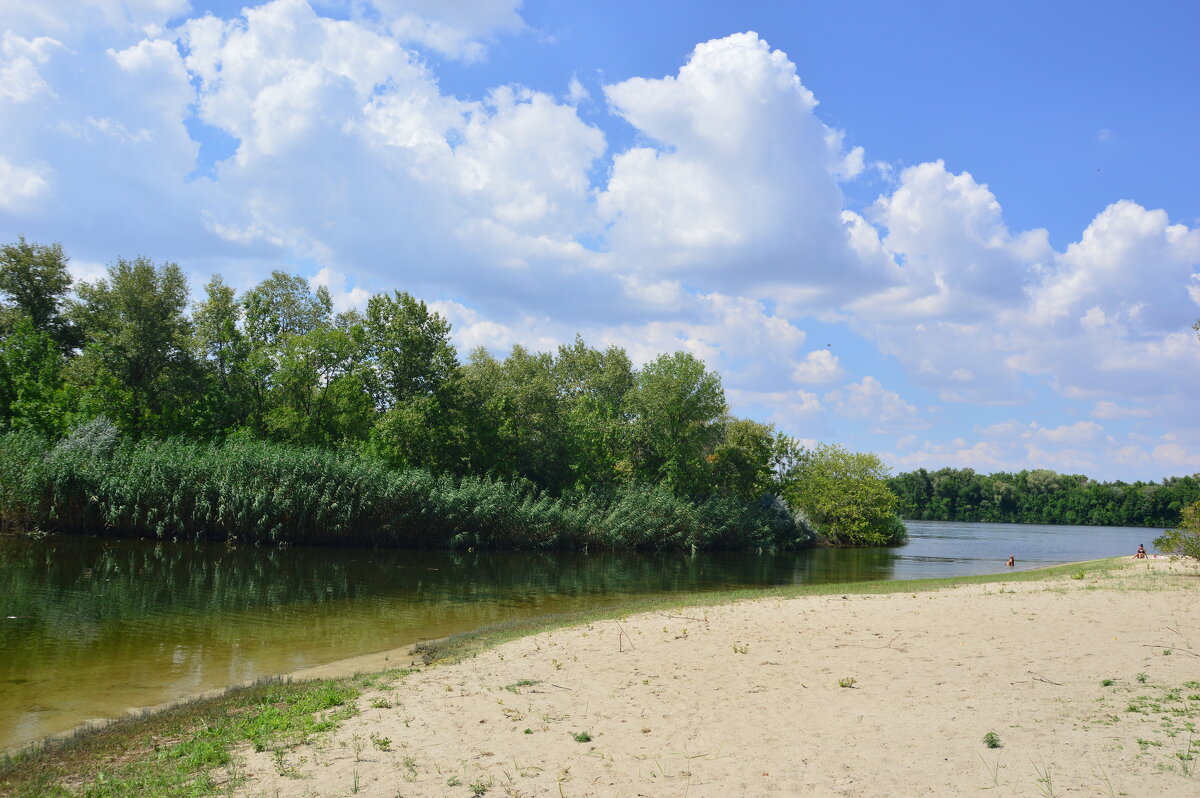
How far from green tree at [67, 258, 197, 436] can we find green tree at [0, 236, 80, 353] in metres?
Answer: 1.67

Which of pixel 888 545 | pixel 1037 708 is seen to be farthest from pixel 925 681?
pixel 888 545

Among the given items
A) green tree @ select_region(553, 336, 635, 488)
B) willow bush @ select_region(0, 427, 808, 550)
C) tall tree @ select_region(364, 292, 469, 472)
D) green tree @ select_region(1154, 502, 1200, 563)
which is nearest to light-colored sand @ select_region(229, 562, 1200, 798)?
green tree @ select_region(1154, 502, 1200, 563)

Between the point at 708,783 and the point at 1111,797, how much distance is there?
10.6ft

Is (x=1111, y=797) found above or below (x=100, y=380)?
below

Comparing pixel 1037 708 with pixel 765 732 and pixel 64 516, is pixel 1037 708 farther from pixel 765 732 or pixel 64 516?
pixel 64 516

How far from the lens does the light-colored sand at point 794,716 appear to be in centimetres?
639

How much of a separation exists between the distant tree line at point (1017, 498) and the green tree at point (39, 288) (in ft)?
466

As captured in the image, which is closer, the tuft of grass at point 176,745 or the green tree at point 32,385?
the tuft of grass at point 176,745

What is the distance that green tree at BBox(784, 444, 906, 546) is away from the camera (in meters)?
62.4

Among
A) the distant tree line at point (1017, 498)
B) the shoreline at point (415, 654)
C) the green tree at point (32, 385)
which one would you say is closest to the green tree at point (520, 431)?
the green tree at point (32, 385)

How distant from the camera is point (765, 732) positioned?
25.6 feet

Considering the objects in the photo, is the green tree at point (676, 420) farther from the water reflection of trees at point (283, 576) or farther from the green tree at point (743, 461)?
the water reflection of trees at point (283, 576)

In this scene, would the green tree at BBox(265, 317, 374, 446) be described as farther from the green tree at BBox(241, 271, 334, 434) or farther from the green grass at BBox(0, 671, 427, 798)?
the green grass at BBox(0, 671, 427, 798)

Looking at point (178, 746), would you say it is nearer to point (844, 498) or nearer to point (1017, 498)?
point (844, 498)
